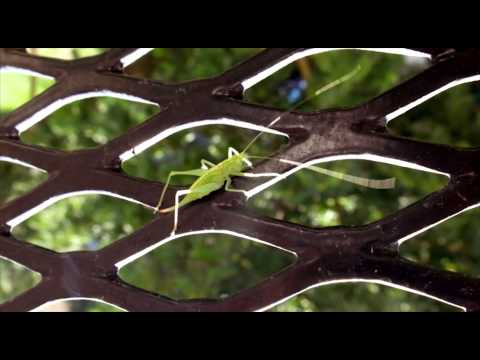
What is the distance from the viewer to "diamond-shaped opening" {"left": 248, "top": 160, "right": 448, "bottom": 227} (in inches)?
39.6

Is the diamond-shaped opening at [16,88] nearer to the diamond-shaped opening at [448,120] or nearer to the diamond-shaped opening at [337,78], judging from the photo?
the diamond-shaped opening at [337,78]

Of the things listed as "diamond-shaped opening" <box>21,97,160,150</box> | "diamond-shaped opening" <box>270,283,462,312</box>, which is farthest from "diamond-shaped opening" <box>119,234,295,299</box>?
"diamond-shaped opening" <box>21,97,160,150</box>

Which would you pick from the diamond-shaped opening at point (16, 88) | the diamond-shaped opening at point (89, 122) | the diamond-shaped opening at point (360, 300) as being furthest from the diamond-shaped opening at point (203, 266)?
the diamond-shaped opening at point (16, 88)

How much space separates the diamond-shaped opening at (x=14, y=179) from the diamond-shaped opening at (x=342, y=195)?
0.55m

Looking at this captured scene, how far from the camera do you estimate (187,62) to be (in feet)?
3.93

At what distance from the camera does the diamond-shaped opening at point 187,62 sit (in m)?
1.11

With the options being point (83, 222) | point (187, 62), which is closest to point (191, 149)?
point (187, 62)

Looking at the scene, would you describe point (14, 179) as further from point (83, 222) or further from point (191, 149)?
point (191, 149)

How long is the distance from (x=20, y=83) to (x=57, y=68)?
0.60 meters

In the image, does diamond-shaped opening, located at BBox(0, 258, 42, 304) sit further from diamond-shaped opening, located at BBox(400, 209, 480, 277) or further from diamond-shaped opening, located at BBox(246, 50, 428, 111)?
diamond-shaped opening, located at BBox(400, 209, 480, 277)

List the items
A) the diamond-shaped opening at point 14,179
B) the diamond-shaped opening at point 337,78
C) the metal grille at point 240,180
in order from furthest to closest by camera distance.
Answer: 1. the diamond-shaped opening at point 14,179
2. the diamond-shaped opening at point 337,78
3. the metal grille at point 240,180

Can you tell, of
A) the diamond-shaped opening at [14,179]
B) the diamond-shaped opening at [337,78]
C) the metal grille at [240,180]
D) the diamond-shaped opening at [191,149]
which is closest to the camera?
the metal grille at [240,180]
